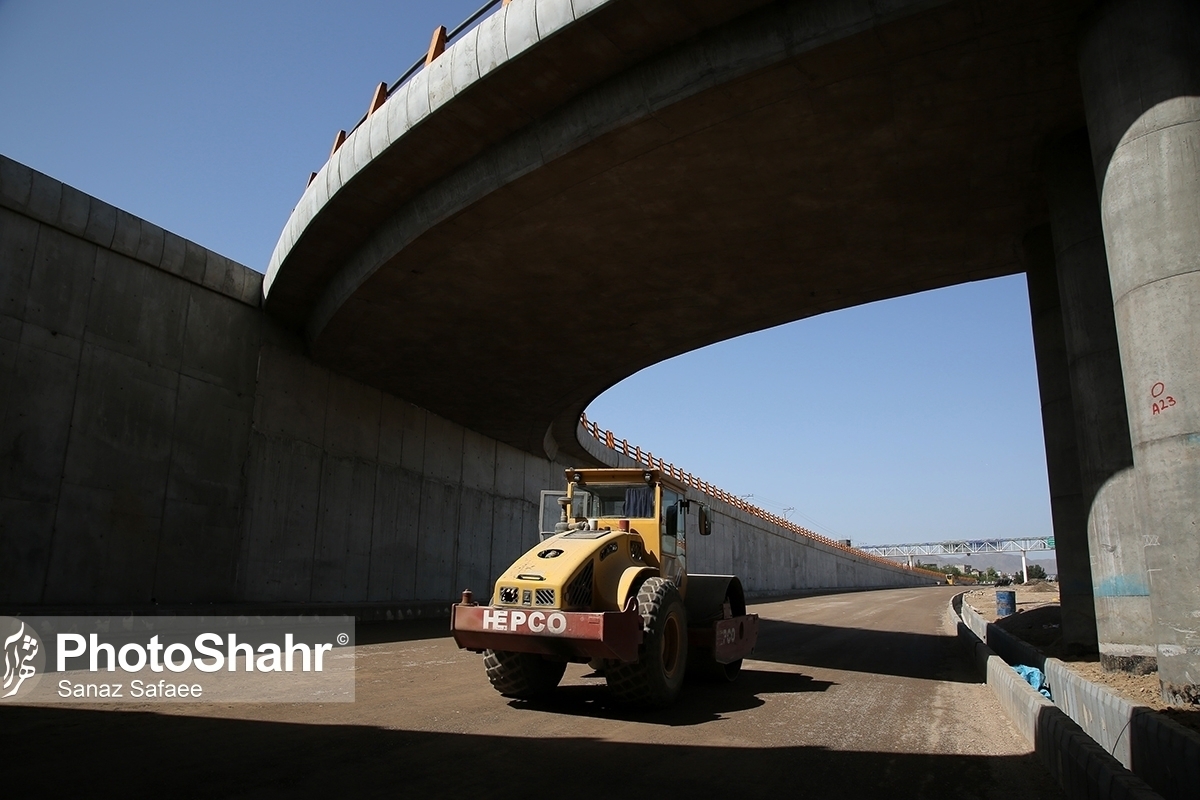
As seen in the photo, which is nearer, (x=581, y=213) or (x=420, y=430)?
(x=581, y=213)

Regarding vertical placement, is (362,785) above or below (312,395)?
below

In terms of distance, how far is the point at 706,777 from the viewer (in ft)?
18.9

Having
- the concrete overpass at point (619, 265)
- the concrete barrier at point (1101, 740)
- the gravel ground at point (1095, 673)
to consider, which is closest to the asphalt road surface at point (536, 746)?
the concrete barrier at point (1101, 740)

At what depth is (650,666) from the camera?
7.90m

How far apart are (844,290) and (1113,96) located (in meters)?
8.58

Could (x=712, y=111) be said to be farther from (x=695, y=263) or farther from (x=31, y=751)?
(x=31, y=751)

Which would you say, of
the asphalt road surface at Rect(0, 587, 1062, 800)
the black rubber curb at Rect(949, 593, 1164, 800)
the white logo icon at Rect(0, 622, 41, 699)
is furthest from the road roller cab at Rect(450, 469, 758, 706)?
the white logo icon at Rect(0, 622, 41, 699)

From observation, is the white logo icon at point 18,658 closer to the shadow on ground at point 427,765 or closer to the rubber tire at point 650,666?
Result: the shadow on ground at point 427,765

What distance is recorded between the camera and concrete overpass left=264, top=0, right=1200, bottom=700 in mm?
8477

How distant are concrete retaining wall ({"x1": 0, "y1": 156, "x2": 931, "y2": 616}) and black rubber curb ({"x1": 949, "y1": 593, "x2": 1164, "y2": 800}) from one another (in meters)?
14.9

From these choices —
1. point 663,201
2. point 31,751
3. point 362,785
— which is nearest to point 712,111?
point 663,201

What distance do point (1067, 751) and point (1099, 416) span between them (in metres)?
7.31

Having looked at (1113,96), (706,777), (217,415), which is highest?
(1113,96)

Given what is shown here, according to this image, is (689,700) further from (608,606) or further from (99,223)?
(99,223)
